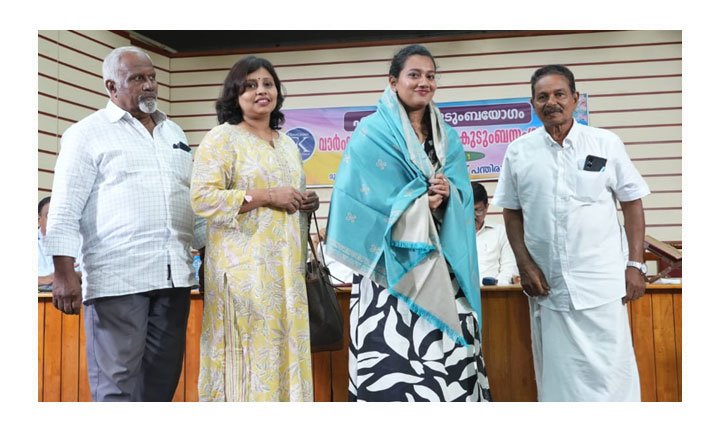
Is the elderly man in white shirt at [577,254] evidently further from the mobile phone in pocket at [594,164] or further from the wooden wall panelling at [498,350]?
the wooden wall panelling at [498,350]

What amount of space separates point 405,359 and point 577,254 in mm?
942

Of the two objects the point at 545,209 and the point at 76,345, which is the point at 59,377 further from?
the point at 545,209

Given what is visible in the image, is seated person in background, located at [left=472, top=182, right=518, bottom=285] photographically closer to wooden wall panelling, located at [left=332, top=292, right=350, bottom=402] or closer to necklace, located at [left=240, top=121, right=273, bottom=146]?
wooden wall panelling, located at [left=332, top=292, right=350, bottom=402]

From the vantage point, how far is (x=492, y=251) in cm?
500

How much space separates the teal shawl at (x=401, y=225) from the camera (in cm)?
270

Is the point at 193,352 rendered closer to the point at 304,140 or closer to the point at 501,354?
the point at 501,354

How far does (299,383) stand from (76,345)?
1379mm

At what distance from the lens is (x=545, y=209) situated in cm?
310

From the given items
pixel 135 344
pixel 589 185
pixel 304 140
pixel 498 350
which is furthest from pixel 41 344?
pixel 304 140

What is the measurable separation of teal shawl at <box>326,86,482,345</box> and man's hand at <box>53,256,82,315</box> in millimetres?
984

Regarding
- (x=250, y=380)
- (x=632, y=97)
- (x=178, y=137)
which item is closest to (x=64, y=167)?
(x=178, y=137)

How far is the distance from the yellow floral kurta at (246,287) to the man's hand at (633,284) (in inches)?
56.9

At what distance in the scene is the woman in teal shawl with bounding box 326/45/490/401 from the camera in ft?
8.86

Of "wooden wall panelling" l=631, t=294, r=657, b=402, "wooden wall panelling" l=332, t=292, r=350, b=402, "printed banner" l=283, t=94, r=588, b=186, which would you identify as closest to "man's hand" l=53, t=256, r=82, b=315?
"wooden wall panelling" l=332, t=292, r=350, b=402
